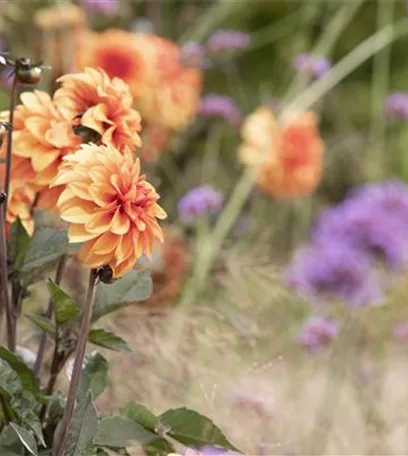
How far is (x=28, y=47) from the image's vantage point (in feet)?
7.51

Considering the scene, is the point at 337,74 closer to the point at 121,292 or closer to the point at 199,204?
the point at 199,204

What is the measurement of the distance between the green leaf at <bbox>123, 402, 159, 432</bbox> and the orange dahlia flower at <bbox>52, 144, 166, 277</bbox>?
132 mm

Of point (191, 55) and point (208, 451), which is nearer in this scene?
point (208, 451)

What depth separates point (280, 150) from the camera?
1931 millimetres

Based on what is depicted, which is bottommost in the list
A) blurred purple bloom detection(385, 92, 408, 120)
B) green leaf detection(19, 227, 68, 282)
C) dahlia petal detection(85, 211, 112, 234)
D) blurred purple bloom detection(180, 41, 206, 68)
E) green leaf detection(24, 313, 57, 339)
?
green leaf detection(24, 313, 57, 339)

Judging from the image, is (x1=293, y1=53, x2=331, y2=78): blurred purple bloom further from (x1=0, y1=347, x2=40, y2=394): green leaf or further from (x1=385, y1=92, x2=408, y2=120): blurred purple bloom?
(x1=0, y1=347, x2=40, y2=394): green leaf

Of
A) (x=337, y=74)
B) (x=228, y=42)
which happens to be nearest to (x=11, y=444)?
(x=228, y=42)

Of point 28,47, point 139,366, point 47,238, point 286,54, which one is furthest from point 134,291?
point 286,54

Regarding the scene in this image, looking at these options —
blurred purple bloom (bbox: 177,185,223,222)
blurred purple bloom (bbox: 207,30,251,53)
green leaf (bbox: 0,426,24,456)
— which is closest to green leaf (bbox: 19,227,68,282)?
green leaf (bbox: 0,426,24,456)

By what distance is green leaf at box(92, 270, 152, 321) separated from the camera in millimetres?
826

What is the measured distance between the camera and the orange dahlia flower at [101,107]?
0.79m

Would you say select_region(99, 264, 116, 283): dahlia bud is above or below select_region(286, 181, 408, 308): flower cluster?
below

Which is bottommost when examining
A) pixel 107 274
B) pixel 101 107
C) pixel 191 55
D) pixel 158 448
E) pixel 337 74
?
pixel 158 448

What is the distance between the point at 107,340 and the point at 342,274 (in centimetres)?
58
